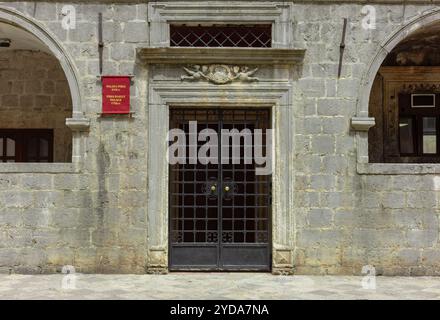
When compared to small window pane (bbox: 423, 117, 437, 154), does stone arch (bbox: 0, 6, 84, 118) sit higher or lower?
higher

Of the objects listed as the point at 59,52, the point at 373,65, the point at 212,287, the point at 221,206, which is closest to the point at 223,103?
the point at 221,206

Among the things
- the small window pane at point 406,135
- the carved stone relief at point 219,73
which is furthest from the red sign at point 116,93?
the small window pane at point 406,135

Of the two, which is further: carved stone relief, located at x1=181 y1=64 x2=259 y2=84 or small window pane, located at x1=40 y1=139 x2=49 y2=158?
small window pane, located at x1=40 y1=139 x2=49 y2=158

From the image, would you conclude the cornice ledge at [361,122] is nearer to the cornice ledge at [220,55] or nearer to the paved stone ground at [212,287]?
the cornice ledge at [220,55]

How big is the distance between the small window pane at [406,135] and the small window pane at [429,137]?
248 millimetres

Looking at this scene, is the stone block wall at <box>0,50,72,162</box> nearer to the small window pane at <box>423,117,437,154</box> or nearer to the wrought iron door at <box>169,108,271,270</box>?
the wrought iron door at <box>169,108,271,270</box>

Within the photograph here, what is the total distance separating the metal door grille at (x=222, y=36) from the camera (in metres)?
8.23

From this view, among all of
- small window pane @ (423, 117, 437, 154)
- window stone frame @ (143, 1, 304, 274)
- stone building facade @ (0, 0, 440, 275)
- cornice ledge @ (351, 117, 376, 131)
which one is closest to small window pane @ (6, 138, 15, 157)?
stone building facade @ (0, 0, 440, 275)

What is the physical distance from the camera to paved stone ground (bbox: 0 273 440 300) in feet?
21.1

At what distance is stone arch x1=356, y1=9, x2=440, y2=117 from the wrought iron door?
4.60 ft

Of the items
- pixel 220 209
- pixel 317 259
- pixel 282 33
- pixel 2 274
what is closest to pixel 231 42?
pixel 282 33

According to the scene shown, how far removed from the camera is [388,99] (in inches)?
407

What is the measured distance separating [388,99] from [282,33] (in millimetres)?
3361

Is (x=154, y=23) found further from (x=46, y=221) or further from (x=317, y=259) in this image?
(x=317, y=259)
